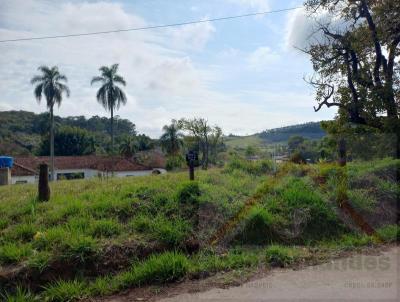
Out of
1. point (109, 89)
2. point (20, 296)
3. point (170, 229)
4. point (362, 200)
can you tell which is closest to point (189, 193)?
point (170, 229)

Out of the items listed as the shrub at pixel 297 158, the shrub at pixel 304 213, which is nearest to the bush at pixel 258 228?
the shrub at pixel 304 213

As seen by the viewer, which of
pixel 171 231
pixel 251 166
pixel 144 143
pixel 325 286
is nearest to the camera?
pixel 325 286

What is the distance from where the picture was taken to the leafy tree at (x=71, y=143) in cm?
5959

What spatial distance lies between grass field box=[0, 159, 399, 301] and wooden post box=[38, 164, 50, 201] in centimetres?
21

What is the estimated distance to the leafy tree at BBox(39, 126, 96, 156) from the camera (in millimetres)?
59594

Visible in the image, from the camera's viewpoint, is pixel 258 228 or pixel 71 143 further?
pixel 71 143

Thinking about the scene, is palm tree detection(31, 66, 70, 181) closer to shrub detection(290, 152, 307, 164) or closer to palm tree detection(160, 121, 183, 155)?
palm tree detection(160, 121, 183, 155)

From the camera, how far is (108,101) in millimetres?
44219

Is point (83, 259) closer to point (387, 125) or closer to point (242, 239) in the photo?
point (242, 239)

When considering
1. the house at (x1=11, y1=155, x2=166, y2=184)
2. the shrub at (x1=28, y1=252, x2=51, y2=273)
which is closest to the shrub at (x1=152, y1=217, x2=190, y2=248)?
the shrub at (x1=28, y1=252, x2=51, y2=273)

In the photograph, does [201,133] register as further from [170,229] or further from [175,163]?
[170,229]

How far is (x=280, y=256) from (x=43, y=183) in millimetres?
3861

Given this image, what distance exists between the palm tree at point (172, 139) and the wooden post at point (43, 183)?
50718 mm

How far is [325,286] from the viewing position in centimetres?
424
